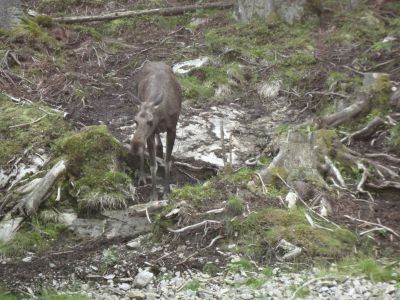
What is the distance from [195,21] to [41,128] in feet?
25.6

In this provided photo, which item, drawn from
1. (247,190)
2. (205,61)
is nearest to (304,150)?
(247,190)

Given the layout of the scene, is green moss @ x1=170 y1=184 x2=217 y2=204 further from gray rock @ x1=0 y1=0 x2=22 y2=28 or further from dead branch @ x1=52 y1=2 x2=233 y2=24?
dead branch @ x1=52 y1=2 x2=233 y2=24

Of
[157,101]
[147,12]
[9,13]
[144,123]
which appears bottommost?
[147,12]

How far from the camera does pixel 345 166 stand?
9844 millimetres

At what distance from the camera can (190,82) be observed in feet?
46.3

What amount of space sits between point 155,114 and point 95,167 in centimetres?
115

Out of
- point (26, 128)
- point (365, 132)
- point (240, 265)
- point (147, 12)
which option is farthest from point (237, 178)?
point (147, 12)

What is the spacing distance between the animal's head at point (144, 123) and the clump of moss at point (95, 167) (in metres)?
0.58

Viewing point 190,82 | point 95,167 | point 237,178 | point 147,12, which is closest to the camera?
point 237,178

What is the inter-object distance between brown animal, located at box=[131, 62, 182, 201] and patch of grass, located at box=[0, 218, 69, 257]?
1573 mm

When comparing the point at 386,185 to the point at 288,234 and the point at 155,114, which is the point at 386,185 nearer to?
the point at 288,234

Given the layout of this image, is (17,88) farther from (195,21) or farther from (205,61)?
(195,21)

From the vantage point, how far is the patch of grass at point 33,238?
8523 millimetres

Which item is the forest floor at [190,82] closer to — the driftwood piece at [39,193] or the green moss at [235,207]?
the green moss at [235,207]
